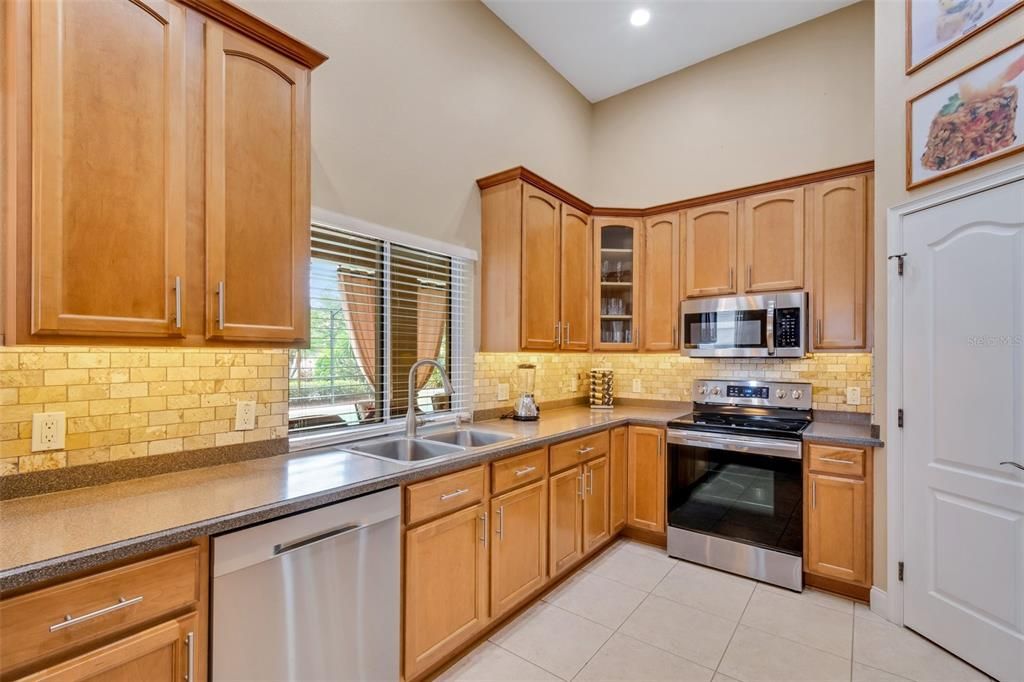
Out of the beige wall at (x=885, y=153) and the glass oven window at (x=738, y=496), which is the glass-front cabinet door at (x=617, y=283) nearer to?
the glass oven window at (x=738, y=496)

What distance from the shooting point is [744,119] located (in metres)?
3.73

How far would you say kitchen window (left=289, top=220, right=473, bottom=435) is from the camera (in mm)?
2330

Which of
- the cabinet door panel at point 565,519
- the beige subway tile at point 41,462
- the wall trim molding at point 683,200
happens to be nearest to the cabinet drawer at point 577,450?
the cabinet door panel at point 565,519

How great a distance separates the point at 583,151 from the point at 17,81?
150 inches

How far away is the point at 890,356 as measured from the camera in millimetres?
2434

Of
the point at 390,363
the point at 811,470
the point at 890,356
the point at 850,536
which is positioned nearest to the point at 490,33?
the point at 390,363

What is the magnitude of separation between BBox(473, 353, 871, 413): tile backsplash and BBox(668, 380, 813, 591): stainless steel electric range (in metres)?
0.13

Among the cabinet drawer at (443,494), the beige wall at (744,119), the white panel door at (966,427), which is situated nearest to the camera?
the cabinet drawer at (443,494)

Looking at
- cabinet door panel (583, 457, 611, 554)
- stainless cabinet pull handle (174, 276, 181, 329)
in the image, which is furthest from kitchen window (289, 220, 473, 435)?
cabinet door panel (583, 457, 611, 554)

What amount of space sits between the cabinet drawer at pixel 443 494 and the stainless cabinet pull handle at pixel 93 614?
2.84 ft

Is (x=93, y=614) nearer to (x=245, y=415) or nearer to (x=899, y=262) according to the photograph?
(x=245, y=415)

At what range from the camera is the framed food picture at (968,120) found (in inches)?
77.2

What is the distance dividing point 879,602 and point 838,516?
1.43ft

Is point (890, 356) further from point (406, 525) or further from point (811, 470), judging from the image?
point (406, 525)
